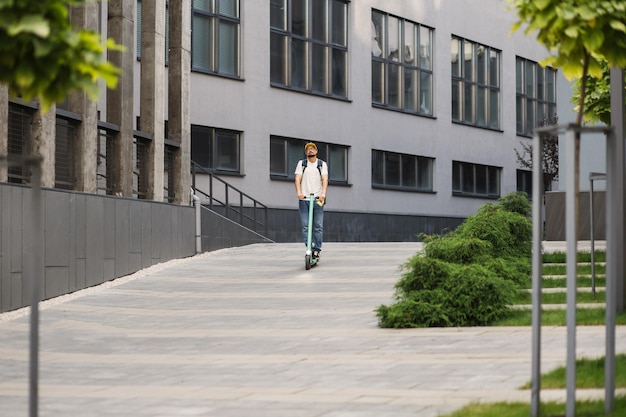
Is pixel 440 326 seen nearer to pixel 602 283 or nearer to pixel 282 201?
pixel 602 283

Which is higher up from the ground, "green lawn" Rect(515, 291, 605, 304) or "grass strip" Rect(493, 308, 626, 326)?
"green lawn" Rect(515, 291, 605, 304)

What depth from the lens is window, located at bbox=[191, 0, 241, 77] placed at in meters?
31.3

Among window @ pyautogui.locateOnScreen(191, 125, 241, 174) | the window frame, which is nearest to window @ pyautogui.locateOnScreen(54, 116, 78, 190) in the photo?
window @ pyautogui.locateOnScreen(191, 125, 241, 174)

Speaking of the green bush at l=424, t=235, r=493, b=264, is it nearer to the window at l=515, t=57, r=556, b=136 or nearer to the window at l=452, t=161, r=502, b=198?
the window at l=452, t=161, r=502, b=198

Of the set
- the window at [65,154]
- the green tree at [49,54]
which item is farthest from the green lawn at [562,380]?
the window at [65,154]

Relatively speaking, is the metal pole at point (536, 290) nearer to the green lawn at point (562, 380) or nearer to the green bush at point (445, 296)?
the green lawn at point (562, 380)

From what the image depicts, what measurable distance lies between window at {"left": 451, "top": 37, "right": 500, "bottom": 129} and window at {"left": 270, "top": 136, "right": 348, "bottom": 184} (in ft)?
27.3

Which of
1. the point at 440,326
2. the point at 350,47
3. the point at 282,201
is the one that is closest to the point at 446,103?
the point at 350,47

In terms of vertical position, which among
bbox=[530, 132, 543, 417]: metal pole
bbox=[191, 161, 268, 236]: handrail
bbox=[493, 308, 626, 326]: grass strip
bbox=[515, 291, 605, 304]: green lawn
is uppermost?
bbox=[191, 161, 268, 236]: handrail

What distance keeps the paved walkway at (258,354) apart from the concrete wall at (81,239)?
399 millimetres

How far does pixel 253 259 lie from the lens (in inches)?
843

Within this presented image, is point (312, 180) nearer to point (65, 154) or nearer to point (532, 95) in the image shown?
point (65, 154)

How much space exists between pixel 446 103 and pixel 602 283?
29496 millimetres

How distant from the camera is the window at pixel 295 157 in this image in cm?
3419
